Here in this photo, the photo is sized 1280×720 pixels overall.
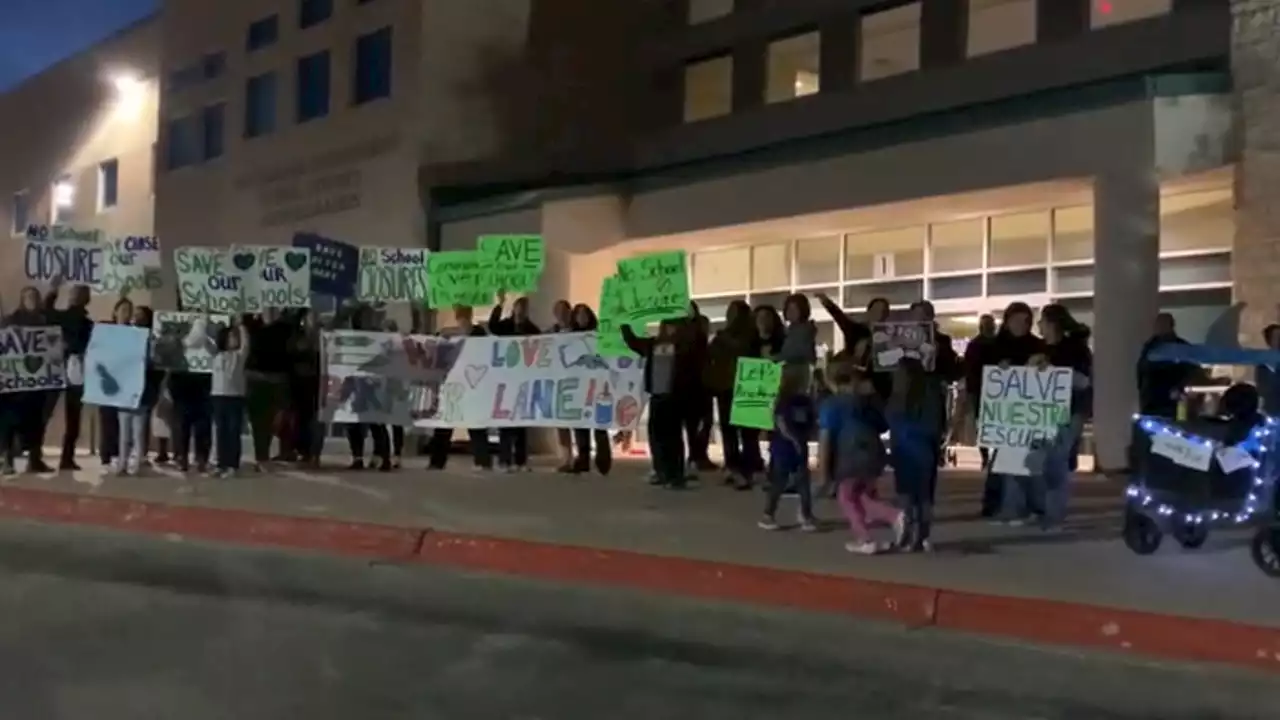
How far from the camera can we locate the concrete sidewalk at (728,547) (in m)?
7.34

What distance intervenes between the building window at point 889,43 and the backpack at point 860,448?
13779 mm

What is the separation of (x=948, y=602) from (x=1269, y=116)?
395 inches

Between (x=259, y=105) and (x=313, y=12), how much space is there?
260cm

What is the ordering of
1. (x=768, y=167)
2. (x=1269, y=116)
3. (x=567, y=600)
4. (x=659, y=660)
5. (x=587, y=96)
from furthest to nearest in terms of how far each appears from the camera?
(x=587, y=96)
(x=768, y=167)
(x=1269, y=116)
(x=567, y=600)
(x=659, y=660)

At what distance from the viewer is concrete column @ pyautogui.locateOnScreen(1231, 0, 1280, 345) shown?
15.0 meters

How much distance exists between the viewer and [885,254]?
20625mm

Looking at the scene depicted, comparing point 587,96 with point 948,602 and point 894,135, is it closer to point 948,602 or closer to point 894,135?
point 894,135

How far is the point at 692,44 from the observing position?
24.4 m

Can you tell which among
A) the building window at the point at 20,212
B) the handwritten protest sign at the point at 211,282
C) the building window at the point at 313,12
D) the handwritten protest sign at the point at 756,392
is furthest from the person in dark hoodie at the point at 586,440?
the building window at the point at 20,212

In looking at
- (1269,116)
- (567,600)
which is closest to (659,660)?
(567,600)

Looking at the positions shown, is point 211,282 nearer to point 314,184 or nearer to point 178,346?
point 178,346

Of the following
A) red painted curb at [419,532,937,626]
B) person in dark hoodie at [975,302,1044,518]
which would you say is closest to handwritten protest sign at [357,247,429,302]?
red painted curb at [419,532,937,626]

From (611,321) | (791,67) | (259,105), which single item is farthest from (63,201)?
(611,321)

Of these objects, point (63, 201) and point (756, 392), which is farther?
point (63, 201)
